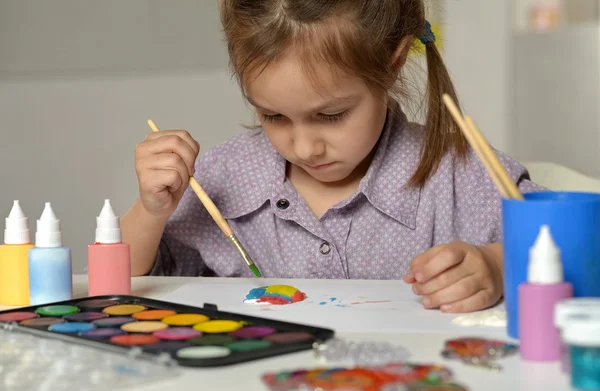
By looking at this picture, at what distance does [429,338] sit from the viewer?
646mm

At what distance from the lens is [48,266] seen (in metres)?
0.82

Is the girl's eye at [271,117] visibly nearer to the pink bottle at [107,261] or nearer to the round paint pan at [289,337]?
the pink bottle at [107,261]

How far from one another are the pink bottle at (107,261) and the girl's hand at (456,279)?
0.94 feet

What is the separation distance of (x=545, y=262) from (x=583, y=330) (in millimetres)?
97

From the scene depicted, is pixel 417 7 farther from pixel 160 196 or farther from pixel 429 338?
pixel 429 338

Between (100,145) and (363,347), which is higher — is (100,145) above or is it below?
above

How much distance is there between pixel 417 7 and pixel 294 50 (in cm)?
23

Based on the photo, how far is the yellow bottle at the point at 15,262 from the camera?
841mm

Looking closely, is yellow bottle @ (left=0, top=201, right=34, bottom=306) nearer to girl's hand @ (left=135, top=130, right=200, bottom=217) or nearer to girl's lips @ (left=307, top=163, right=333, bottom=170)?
girl's hand @ (left=135, top=130, right=200, bottom=217)

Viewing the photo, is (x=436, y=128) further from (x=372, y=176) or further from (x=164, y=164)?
(x=164, y=164)

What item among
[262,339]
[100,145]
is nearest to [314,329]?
[262,339]

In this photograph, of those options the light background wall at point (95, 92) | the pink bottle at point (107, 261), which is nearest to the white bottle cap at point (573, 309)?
the pink bottle at point (107, 261)

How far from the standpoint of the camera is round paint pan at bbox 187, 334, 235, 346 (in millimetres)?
612

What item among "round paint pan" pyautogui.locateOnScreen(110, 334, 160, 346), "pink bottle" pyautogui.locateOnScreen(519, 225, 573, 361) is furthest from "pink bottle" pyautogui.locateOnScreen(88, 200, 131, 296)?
"pink bottle" pyautogui.locateOnScreen(519, 225, 573, 361)
